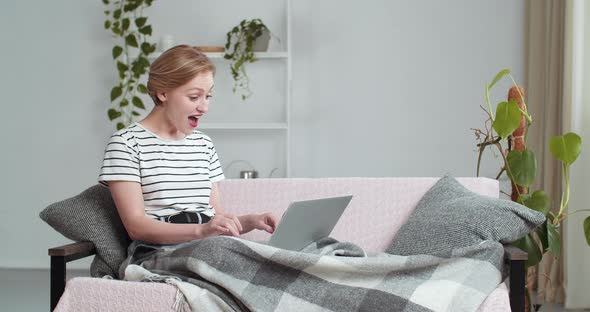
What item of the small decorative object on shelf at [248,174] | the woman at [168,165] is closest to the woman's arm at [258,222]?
the woman at [168,165]

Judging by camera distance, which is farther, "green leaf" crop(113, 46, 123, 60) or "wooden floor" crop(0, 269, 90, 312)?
"green leaf" crop(113, 46, 123, 60)

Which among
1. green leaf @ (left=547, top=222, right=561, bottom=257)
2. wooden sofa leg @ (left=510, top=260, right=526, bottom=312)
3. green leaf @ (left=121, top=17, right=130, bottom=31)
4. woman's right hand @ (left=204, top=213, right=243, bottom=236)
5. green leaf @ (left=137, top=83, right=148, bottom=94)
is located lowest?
green leaf @ (left=547, top=222, right=561, bottom=257)

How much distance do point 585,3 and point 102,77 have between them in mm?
3175

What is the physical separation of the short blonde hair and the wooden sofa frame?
1.73 ft

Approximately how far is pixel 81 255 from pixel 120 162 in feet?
0.95

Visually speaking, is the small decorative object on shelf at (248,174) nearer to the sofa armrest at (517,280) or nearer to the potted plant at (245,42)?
the potted plant at (245,42)

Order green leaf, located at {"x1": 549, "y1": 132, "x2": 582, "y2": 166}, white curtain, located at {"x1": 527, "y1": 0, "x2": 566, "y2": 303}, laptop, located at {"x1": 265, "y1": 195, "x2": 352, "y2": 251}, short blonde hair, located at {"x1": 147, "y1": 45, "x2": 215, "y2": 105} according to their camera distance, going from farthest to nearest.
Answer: white curtain, located at {"x1": 527, "y1": 0, "x2": 566, "y2": 303}
green leaf, located at {"x1": 549, "y1": 132, "x2": 582, "y2": 166}
short blonde hair, located at {"x1": 147, "y1": 45, "x2": 215, "y2": 105}
laptop, located at {"x1": 265, "y1": 195, "x2": 352, "y2": 251}

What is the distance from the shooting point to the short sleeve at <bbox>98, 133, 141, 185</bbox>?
2266 millimetres

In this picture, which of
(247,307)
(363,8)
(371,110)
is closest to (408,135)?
(371,110)

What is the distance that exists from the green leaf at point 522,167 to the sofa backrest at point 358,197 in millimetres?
301

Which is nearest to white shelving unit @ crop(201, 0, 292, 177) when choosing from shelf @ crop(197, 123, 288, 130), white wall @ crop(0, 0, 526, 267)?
shelf @ crop(197, 123, 288, 130)

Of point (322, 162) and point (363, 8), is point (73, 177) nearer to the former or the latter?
point (322, 162)

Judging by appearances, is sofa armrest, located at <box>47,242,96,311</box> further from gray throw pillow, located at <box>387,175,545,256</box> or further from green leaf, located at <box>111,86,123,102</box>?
green leaf, located at <box>111,86,123,102</box>

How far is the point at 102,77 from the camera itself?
5402 millimetres
